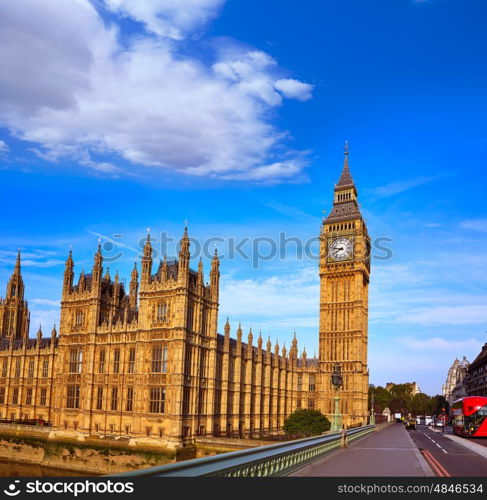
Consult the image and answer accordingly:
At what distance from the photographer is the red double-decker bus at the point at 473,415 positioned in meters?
55.9

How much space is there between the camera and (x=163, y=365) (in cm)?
6594

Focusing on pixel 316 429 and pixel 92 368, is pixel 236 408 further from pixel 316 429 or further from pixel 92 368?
pixel 92 368

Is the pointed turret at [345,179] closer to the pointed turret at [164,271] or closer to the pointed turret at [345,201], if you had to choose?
the pointed turret at [345,201]

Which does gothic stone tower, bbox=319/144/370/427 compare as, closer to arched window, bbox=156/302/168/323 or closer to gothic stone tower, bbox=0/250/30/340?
arched window, bbox=156/302/168/323

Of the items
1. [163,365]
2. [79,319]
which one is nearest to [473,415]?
[163,365]

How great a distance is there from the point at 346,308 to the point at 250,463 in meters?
95.0

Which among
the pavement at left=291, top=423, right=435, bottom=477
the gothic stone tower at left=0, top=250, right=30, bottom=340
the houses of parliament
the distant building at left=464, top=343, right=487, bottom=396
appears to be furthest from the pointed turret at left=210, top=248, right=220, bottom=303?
the distant building at left=464, top=343, right=487, bottom=396

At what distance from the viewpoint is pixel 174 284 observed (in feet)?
221

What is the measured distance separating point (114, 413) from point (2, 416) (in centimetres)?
3679

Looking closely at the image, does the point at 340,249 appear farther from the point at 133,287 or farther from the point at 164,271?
the point at 164,271

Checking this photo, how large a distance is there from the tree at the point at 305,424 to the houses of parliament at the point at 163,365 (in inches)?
314

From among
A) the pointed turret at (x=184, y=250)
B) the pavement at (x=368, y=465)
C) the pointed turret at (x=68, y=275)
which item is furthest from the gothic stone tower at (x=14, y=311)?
the pavement at (x=368, y=465)

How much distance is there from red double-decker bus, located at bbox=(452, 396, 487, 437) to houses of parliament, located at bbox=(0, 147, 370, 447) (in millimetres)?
30591
